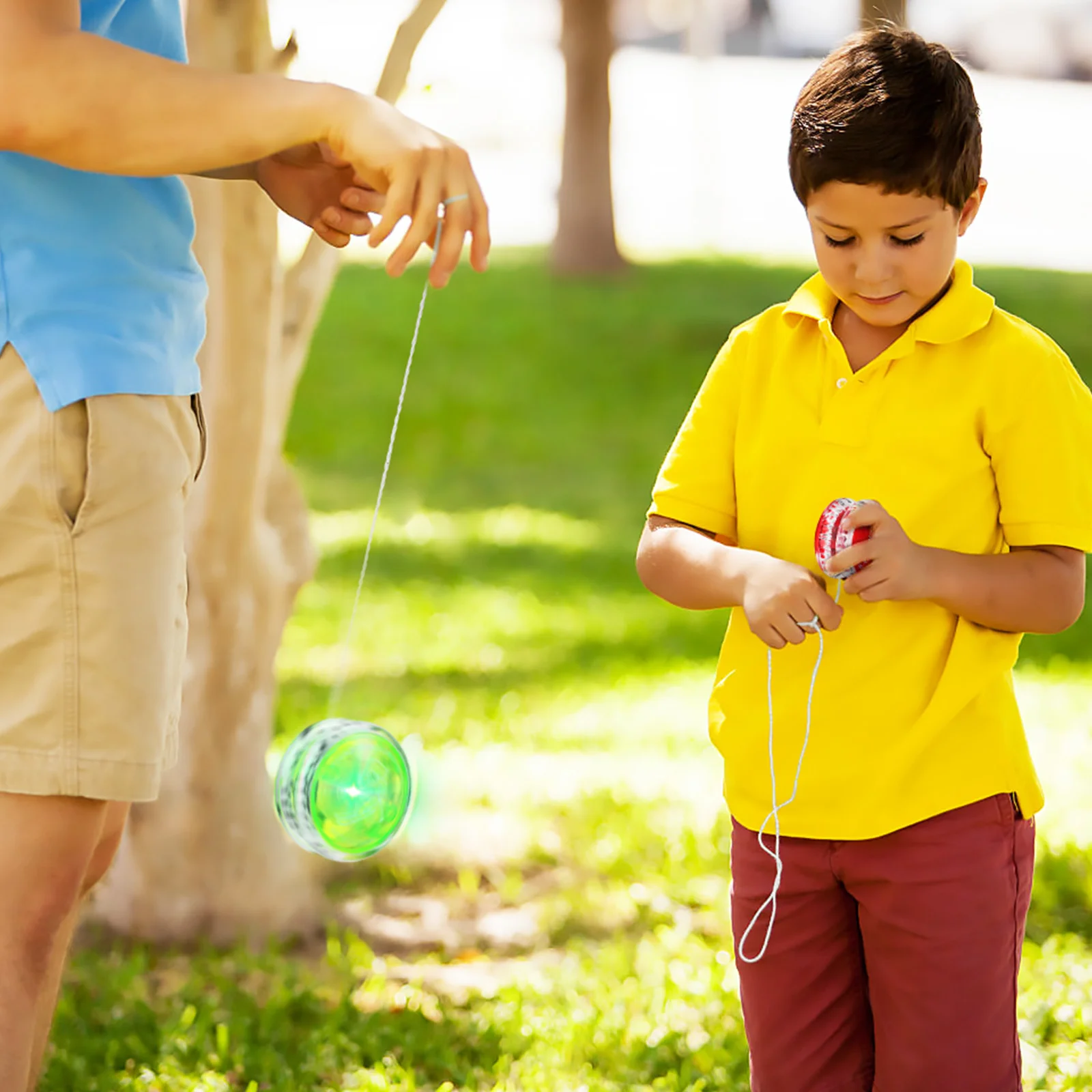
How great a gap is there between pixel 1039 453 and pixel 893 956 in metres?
0.71

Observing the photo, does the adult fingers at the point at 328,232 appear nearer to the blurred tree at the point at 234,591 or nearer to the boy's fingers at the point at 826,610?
the boy's fingers at the point at 826,610

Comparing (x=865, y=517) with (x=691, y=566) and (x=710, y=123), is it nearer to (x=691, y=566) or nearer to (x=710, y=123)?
(x=691, y=566)

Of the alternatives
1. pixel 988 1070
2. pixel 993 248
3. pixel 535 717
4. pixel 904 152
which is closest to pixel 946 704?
pixel 988 1070

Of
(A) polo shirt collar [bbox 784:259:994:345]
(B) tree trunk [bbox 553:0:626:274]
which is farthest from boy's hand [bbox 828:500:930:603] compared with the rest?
(B) tree trunk [bbox 553:0:626:274]

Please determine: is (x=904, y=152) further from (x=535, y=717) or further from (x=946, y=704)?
(x=535, y=717)

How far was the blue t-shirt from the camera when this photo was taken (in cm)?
183

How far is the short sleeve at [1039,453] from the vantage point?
2156mm

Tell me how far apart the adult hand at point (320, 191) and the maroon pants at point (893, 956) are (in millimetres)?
1004

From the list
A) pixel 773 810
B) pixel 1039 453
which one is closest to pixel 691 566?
pixel 773 810

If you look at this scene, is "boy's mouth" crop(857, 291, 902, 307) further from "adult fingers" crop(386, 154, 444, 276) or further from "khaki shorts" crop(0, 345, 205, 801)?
"khaki shorts" crop(0, 345, 205, 801)

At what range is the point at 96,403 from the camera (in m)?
1.85

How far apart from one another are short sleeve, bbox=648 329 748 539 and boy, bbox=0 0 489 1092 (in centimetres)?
59

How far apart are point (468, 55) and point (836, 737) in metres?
25.5

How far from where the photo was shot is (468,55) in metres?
26.5
